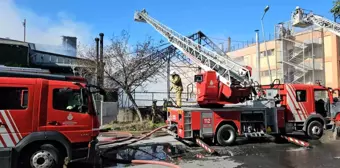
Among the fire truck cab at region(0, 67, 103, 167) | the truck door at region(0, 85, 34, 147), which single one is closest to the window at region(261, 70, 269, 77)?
the fire truck cab at region(0, 67, 103, 167)

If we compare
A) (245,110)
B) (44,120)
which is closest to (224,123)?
(245,110)

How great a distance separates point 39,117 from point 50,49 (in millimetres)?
34283

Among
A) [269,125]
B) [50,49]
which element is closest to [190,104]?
[269,125]

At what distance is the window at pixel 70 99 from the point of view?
884 centimetres

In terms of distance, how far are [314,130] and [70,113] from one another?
1103 cm

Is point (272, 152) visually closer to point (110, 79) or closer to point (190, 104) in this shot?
point (190, 104)

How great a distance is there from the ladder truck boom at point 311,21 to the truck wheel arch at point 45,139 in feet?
90.9

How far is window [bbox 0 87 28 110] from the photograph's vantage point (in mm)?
8266

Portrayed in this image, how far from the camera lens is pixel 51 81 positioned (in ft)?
29.1

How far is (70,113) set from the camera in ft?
29.3

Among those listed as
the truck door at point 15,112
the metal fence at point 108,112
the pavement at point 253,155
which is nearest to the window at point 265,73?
the metal fence at point 108,112

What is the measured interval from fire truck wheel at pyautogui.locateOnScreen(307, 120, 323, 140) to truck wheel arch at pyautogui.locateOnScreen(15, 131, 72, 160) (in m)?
10.8

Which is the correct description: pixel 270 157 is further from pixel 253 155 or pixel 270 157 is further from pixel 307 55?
pixel 307 55

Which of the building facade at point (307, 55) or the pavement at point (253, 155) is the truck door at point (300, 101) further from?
the building facade at point (307, 55)
